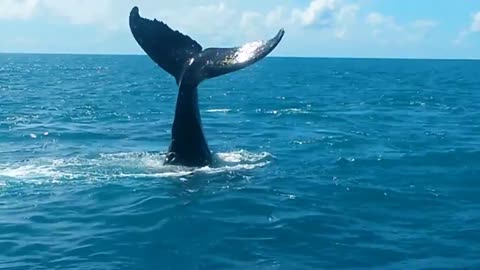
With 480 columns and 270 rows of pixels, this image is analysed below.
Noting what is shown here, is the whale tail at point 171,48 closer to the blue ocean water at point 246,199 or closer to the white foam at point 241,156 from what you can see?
the blue ocean water at point 246,199

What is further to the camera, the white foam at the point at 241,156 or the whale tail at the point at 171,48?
the white foam at the point at 241,156

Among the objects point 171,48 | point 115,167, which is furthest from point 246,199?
point 115,167

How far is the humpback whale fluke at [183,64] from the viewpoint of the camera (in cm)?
1566

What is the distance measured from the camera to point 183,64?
16.0m

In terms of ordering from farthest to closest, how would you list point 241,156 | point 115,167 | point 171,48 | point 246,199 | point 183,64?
point 241,156 < point 115,167 < point 171,48 < point 183,64 < point 246,199

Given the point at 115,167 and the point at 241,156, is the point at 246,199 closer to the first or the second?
the point at 115,167

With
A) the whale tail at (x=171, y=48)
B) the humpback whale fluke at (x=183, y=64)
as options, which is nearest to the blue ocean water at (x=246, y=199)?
the humpback whale fluke at (x=183, y=64)

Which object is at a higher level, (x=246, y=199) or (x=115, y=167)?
(x=115, y=167)

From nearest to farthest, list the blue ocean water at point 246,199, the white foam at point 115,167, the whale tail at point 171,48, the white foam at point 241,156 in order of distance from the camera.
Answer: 1. the blue ocean water at point 246,199
2. the whale tail at point 171,48
3. the white foam at point 115,167
4. the white foam at point 241,156

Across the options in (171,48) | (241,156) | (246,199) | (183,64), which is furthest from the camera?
(241,156)

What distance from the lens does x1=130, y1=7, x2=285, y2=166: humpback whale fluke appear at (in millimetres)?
15656

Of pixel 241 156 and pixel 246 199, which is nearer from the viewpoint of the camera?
pixel 246 199

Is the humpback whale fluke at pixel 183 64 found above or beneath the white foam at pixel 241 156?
above

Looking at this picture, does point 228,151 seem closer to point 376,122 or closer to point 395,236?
point 395,236
